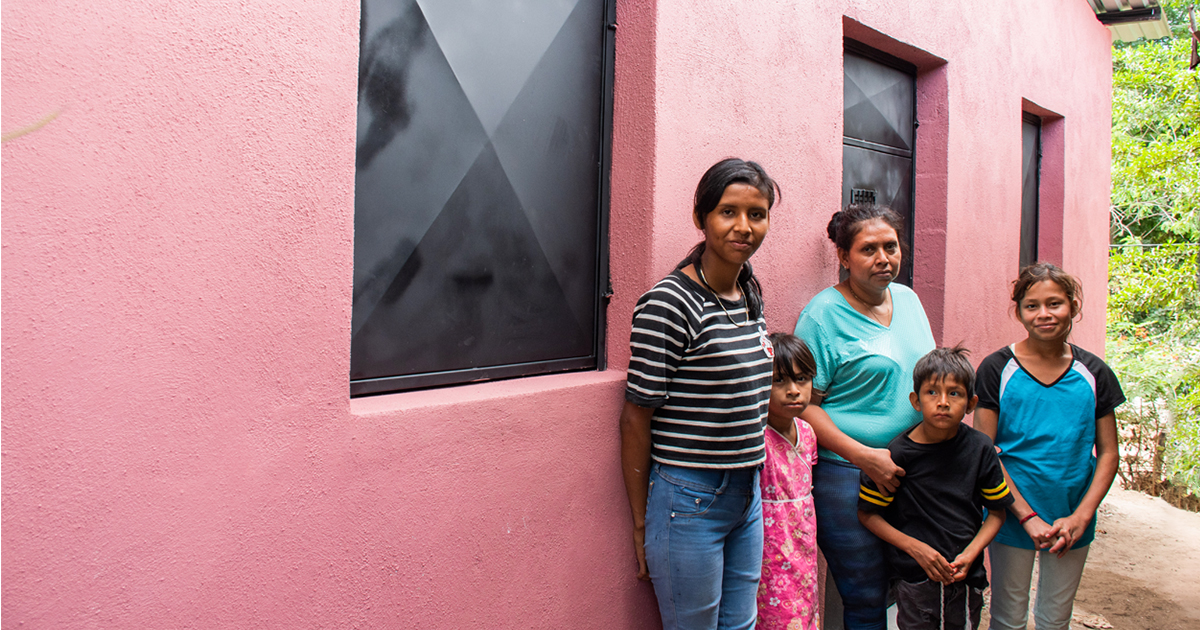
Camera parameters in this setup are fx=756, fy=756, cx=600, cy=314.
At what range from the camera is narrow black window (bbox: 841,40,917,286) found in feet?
12.5

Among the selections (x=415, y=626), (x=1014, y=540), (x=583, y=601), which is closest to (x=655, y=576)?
(x=583, y=601)

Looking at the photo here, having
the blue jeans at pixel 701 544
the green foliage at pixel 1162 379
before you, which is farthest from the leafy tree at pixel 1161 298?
the blue jeans at pixel 701 544

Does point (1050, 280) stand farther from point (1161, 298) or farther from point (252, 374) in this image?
point (1161, 298)

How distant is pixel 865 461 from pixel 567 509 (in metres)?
1.05

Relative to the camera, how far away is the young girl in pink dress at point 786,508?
2.51 m

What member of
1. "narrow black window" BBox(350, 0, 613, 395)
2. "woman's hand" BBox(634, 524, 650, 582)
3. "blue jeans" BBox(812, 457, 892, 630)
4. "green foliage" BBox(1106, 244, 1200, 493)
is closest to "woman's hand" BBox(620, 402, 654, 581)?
"woman's hand" BBox(634, 524, 650, 582)

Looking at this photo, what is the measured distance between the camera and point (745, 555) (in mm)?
2262

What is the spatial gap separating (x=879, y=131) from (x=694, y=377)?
2.59 m

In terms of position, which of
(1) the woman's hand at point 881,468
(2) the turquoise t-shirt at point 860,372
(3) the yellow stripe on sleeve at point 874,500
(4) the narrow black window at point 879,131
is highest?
(4) the narrow black window at point 879,131

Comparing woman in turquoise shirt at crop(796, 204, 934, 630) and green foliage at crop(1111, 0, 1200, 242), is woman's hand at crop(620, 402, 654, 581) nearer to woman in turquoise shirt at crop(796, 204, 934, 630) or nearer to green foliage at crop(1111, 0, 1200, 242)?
woman in turquoise shirt at crop(796, 204, 934, 630)

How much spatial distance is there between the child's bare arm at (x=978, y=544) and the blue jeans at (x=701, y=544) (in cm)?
79

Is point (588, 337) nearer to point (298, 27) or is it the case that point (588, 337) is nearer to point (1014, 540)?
point (298, 27)

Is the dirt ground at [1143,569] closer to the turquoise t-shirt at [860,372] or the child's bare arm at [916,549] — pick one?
the child's bare arm at [916,549]

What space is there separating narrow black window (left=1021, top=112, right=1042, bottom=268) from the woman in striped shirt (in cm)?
456
